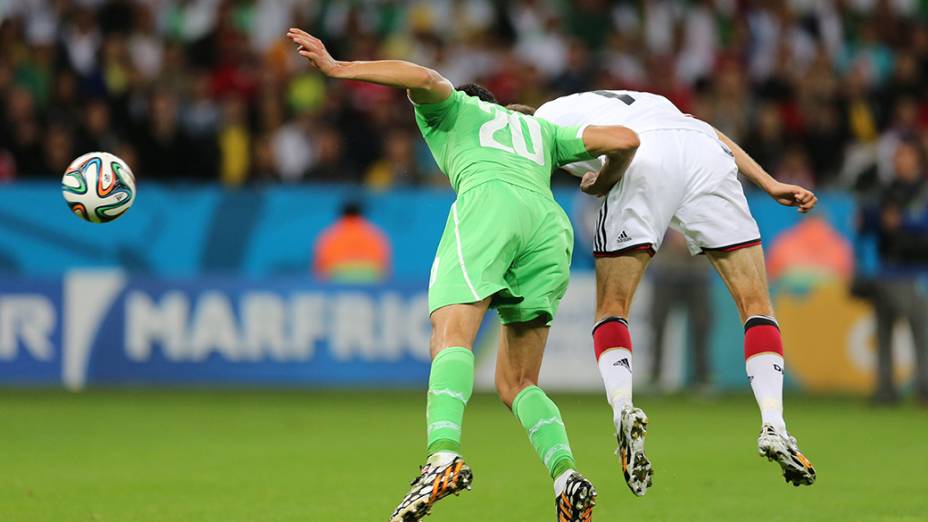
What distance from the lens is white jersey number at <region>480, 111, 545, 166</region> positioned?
6.43m

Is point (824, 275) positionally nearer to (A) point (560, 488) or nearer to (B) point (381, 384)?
(B) point (381, 384)

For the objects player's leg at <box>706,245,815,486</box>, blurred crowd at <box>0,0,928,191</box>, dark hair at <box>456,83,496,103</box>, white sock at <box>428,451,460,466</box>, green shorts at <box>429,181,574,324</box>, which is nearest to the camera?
white sock at <box>428,451,460,466</box>

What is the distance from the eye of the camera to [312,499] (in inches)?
304

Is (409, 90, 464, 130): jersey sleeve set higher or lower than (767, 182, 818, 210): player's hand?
higher

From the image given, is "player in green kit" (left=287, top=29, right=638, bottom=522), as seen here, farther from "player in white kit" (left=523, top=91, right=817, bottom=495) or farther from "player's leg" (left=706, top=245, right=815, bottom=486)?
"player's leg" (left=706, top=245, right=815, bottom=486)

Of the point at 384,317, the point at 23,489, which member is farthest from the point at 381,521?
the point at 384,317

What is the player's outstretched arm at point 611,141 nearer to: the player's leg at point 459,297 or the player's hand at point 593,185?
the player's hand at point 593,185

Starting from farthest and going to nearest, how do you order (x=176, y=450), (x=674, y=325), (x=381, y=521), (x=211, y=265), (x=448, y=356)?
(x=211, y=265) → (x=674, y=325) → (x=176, y=450) → (x=381, y=521) → (x=448, y=356)

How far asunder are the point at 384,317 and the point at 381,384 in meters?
0.72

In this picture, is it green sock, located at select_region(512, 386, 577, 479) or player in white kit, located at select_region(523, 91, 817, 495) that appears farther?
player in white kit, located at select_region(523, 91, 817, 495)

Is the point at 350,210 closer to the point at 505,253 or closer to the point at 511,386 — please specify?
the point at 511,386

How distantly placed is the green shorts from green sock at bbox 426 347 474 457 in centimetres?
23

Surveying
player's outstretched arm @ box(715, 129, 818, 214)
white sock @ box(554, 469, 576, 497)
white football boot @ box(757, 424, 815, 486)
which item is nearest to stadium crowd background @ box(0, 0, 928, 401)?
player's outstretched arm @ box(715, 129, 818, 214)

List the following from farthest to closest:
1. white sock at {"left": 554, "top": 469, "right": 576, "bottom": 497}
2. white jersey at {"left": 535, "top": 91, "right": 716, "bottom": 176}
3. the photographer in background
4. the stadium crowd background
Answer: the stadium crowd background, the photographer in background, white jersey at {"left": 535, "top": 91, "right": 716, "bottom": 176}, white sock at {"left": 554, "top": 469, "right": 576, "bottom": 497}
